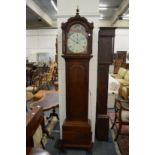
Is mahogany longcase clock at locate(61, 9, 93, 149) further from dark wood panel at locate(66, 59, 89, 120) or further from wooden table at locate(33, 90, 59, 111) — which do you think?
wooden table at locate(33, 90, 59, 111)

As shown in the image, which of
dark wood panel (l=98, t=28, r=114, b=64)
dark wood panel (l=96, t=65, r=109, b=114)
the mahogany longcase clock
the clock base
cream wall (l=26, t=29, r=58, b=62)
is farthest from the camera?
cream wall (l=26, t=29, r=58, b=62)

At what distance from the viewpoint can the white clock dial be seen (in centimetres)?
258

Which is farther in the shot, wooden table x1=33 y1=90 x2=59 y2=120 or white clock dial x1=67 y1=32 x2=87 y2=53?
wooden table x1=33 y1=90 x2=59 y2=120

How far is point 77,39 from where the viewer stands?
2.58 metres

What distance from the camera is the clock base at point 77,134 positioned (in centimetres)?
268

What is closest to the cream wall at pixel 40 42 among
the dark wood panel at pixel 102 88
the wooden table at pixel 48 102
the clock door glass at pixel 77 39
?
the wooden table at pixel 48 102

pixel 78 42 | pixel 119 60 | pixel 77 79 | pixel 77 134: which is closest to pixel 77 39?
pixel 78 42

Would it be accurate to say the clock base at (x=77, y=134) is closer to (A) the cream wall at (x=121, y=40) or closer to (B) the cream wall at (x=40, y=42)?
(A) the cream wall at (x=121, y=40)

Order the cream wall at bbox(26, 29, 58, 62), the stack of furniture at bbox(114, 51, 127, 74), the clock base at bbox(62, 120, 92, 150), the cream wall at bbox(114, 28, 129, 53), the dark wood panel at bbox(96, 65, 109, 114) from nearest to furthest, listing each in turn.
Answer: the clock base at bbox(62, 120, 92, 150) → the dark wood panel at bbox(96, 65, 109, 114) → the stack of furniture at bbox(114, 51, 127, 74) → the cream wall at bbox(114, 28, 129, 53) → the cream wall at bbox(26, 29, 58, 62)

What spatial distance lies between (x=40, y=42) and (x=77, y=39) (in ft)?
25.0

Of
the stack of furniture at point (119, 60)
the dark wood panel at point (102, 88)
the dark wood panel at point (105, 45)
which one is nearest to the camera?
the dark wood panel at point (105, 45)

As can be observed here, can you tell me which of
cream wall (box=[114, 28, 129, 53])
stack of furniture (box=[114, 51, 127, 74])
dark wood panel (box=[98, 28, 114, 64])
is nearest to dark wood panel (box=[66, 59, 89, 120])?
dark wood panel (box=[98, 28, 114, 64])

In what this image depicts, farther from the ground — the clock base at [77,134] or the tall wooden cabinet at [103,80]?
the tall wooden cabinet at [103,80]

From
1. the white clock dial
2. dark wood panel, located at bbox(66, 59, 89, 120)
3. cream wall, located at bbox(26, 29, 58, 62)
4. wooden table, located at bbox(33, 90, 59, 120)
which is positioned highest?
cream wall, located at bbox(26, 29, 58, 62)
